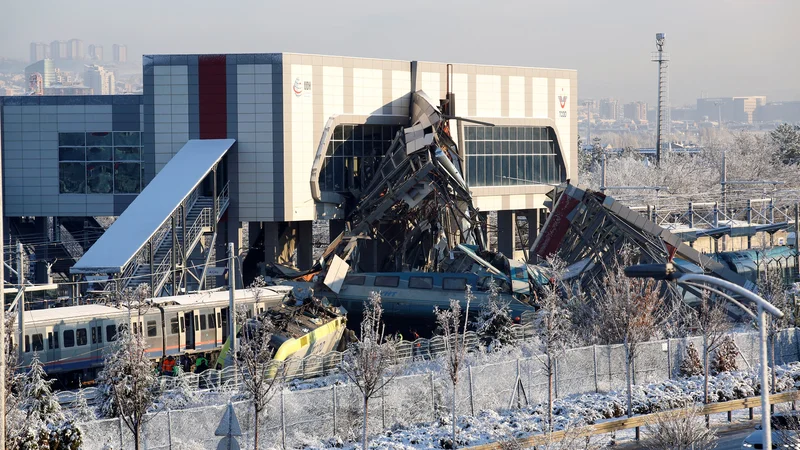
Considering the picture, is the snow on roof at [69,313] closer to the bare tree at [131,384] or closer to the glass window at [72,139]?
the bare tree at [131,384]

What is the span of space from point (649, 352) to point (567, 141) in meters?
39.6

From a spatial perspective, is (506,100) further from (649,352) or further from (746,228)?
(649,352)

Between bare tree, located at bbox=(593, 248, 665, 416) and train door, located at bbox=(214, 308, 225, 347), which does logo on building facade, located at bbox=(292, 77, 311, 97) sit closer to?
train door, located at bbox=(214, 308, 225, 347)

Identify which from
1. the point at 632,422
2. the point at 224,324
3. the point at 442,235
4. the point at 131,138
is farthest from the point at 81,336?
the point at 131,138

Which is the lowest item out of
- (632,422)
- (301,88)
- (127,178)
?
(632,422)

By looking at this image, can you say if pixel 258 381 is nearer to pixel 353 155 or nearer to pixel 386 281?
pixel 386 281

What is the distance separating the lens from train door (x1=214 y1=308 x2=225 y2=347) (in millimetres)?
47062

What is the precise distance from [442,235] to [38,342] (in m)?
30.0

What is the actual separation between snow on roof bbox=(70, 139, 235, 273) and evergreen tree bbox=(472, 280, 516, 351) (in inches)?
650

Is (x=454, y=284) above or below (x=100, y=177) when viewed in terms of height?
below

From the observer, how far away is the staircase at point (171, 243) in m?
54.7

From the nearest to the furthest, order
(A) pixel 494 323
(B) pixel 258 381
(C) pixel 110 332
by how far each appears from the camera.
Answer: (B) pixel 258 381 < (C) pixel 110 332 < (A) pixel 494 323

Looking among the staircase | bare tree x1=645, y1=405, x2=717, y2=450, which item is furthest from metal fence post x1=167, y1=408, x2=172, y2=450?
the staircase

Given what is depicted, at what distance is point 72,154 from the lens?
69.1m
